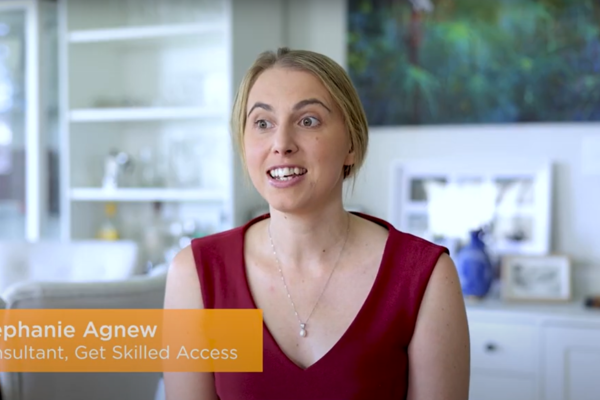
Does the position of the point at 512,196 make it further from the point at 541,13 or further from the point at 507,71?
the point at 541,13

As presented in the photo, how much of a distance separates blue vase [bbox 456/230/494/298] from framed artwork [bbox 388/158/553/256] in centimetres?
24

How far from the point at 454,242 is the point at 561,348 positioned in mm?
656

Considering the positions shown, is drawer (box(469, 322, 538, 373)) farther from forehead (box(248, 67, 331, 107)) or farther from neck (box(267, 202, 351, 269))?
forehead (box(248, 67, 331, 107))

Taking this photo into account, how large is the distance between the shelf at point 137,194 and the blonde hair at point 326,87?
1695 millimetres

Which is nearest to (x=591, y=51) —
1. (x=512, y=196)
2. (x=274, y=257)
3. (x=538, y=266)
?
(x=512, y=196)

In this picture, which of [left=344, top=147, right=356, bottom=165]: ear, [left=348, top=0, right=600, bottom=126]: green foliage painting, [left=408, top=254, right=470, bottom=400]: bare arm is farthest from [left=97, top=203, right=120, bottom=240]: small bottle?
[left=408, top=254, right=470, bottom=400]: bare arm

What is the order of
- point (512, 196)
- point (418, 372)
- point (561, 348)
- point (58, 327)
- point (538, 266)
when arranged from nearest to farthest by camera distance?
point (418, 372) < point (58, 327) < point (561, 348) < point (538, 266) < point (512, 196)

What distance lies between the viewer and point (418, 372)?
121 cm

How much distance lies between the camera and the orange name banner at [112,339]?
4.11 feet

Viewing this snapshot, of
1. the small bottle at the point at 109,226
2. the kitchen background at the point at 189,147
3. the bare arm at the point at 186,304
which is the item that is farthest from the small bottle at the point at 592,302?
the small bottle at the point at 109,226

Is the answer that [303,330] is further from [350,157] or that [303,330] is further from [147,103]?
[147,103]

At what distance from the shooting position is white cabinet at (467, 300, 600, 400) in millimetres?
2295

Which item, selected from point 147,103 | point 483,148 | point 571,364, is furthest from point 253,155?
point 147,103

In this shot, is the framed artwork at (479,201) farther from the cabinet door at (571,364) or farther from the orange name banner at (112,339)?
the orange name banner at (112,339)
